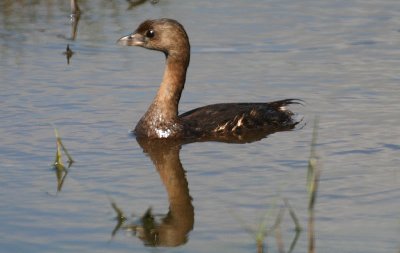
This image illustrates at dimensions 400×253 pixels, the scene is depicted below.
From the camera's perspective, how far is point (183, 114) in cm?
1325

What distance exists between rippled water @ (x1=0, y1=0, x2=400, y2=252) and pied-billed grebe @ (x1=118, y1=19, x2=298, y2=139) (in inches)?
11.9

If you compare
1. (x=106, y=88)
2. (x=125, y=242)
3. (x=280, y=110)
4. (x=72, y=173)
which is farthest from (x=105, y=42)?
(x=125, y=242)

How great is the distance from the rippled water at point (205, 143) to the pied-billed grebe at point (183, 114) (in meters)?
0.30

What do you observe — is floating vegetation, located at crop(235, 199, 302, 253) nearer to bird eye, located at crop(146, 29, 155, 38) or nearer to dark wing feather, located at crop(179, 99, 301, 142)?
dark wing feather, located at crop(179, 99, 301, 142)

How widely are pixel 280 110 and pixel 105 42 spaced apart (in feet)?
12.8

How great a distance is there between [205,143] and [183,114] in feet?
2.63

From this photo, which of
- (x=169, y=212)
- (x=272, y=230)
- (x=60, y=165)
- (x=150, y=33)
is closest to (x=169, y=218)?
(x=169, y=212)

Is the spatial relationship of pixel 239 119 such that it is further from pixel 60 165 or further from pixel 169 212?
pixel 169 212

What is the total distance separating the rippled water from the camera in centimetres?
930

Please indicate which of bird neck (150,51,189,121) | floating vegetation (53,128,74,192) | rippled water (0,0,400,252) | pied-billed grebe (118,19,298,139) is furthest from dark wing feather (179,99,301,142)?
floating vegetation (53,128,74,192)

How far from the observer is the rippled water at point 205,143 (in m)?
9.30

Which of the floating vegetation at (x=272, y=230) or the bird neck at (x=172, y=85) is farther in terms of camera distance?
the bird neck at (x=172, y=85)

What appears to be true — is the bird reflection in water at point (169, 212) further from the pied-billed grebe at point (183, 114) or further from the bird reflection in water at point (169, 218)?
the pied-billed grebe at point (183, 114)

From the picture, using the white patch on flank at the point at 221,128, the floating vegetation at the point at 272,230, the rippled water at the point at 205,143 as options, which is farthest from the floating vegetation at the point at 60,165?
the floating vegetation at the point at 272,230
